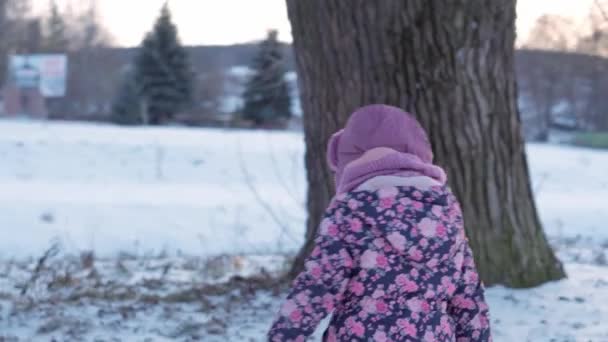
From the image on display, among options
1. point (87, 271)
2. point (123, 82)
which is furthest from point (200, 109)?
point (87, 271)

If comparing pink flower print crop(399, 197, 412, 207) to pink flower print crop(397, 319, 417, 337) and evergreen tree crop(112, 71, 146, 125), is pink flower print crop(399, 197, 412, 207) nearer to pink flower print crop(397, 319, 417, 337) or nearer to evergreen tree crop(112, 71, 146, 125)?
pink flower print crop(397, 319, 417, 337)

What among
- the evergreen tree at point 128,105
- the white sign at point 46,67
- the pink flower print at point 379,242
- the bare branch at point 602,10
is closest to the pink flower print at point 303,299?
the pink flower print at point 379,242

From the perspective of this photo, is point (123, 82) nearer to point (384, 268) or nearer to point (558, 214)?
point (558, 214)

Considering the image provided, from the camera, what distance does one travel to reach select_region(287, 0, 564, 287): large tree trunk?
5082mm

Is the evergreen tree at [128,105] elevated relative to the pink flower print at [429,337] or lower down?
lower down

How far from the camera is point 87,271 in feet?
24.2

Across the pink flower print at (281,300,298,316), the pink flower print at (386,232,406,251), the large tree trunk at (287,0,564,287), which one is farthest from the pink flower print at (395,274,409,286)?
the large tree trunk at (287,0,564,287)

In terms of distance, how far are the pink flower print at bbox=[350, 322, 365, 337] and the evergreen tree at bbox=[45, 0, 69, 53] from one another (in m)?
46.8

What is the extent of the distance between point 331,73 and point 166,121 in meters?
34.7

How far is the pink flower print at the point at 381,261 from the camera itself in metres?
2.68

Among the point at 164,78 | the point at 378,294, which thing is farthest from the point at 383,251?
the point at 164,78

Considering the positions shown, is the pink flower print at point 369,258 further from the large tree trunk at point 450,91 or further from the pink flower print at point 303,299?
the large tree trunk at point 450,91

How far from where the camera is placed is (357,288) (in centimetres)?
270

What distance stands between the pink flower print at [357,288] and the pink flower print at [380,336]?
0.42ft
